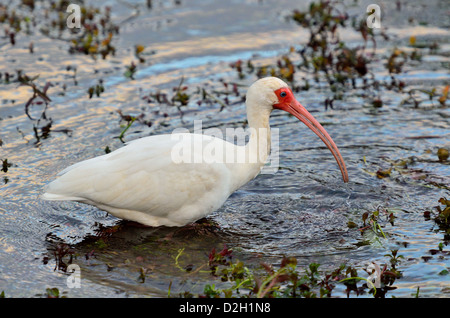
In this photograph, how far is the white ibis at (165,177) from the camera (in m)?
5.99

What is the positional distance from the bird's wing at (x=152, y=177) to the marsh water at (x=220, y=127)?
0.41 m

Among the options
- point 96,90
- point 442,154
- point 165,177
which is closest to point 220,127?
point 96,90

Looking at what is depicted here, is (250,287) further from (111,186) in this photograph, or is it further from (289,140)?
(289,140)

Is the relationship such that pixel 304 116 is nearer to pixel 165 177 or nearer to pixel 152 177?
pixel 165 177

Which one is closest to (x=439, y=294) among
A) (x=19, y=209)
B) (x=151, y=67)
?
(x=19, y=209)

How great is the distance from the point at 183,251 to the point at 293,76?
4.63 metres

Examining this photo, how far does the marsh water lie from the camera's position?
5676mm

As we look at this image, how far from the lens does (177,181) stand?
611 cm

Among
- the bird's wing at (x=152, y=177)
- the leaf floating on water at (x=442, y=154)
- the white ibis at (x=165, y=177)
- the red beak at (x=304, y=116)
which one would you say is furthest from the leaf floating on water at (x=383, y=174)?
the bird's wing at (x=152, y=177)

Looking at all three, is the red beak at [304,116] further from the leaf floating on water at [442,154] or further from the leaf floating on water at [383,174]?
the leaf floating on water at [442,154]

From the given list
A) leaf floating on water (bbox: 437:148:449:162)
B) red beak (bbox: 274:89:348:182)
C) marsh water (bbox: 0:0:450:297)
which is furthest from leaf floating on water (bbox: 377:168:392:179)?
leaf floating on water (bbox: 437:148:449:162)

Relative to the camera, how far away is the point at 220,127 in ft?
28.2

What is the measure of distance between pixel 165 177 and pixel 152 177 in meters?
0.12
